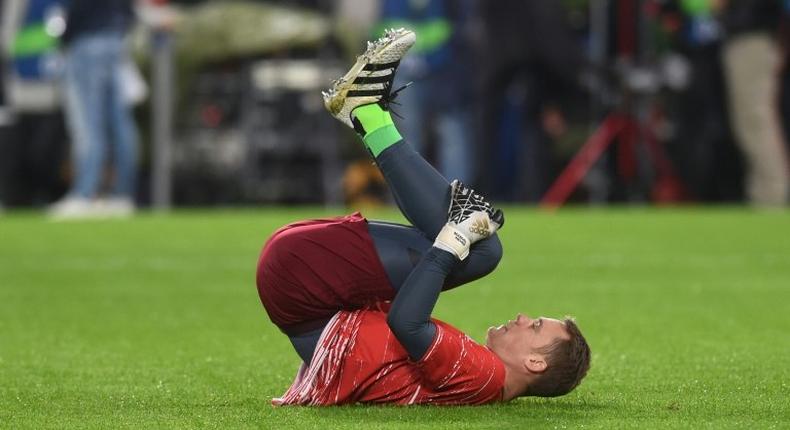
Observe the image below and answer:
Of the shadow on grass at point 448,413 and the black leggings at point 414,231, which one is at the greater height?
the black leggings at point 414,231

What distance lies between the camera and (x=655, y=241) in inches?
520

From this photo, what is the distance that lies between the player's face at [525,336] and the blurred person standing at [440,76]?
10711mm

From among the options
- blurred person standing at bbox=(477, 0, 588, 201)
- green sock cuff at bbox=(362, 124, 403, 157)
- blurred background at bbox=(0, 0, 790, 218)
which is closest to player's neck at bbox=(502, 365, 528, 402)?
green sock cuff at bbox=(362, 124, 403, 157)

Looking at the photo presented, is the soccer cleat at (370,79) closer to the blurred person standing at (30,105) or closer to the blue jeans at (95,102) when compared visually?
the blue jeans at (95,102)

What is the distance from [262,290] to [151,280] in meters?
4.83

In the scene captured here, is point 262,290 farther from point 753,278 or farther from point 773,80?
point 773,80

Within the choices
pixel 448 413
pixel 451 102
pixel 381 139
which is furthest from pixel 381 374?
pixel 451 102

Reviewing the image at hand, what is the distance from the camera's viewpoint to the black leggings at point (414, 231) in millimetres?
5719

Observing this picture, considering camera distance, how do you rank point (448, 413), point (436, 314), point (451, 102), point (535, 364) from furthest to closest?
1. point (451, 102)
2. point (436, 314)
3. point (535, 364)
4. point (448, 413)

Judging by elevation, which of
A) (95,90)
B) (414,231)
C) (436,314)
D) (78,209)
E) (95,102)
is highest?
(414,231)

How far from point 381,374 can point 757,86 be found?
459 inches

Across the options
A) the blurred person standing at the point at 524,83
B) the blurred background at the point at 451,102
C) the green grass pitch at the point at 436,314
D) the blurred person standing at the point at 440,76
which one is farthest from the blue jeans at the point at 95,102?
the blurred person standing at the point at 524,83

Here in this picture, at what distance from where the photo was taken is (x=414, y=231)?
5828 mm

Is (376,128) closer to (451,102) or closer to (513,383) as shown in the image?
(513,383)
